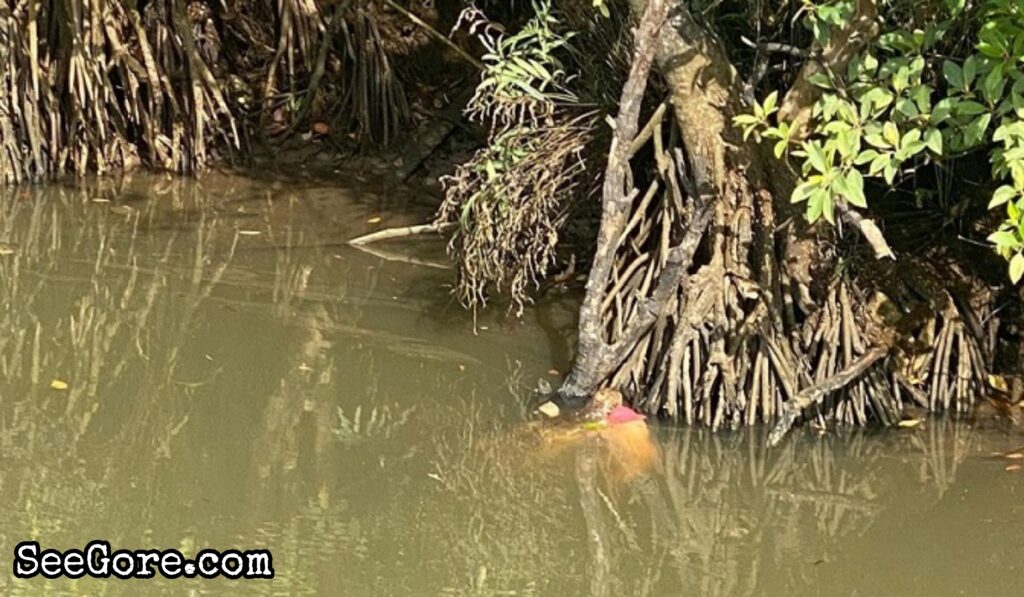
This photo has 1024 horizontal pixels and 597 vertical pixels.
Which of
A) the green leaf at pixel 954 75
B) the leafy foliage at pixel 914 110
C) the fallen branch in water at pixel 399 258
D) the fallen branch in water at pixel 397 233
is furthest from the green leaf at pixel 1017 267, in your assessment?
the fallen branch in water at pixel 399 258

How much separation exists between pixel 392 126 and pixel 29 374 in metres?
2.97

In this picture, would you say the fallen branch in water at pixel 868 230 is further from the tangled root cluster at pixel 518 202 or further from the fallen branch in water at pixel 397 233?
the fallen branch in water at pixel 397 233

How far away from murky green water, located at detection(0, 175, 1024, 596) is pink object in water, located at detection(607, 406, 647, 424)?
0.10 meters

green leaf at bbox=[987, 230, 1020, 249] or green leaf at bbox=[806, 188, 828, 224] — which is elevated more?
green leaf at bbox=[806, 188, 828, 224]

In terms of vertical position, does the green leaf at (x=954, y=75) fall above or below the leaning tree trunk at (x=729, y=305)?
above

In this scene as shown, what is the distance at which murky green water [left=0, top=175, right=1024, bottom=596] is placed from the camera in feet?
13.4

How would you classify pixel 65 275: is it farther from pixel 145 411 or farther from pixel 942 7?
pixel 942 7

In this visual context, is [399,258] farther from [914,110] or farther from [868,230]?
[914,110]

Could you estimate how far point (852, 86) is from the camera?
434 cm

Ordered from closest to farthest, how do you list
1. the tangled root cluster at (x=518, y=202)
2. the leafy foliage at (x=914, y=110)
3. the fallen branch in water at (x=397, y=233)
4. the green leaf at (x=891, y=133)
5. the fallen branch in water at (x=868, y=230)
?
the leafy foliage at (x=914, y=110) < the green leaf at (x=891, y=133) < the fallen branch in water at (x=868, y=230) < the tangled root cluster at (x=518, y=202) < the fallen branch in water at (x=397, y=233)

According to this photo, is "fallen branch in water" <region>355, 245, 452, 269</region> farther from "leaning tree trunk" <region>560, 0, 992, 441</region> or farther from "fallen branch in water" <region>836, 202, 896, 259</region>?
"fallen branch in water" <region>836, 202, 896, 259</region>

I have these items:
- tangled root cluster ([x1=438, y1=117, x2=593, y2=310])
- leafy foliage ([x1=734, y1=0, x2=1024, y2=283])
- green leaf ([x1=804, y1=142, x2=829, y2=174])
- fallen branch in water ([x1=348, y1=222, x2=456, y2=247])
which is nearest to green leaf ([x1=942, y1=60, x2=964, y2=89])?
leafy foliage ([x1=734, y1=0, x2=1024, y2=283])

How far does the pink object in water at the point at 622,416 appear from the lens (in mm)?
4871

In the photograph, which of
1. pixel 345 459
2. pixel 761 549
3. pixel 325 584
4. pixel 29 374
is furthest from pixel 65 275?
pixel 761 549
